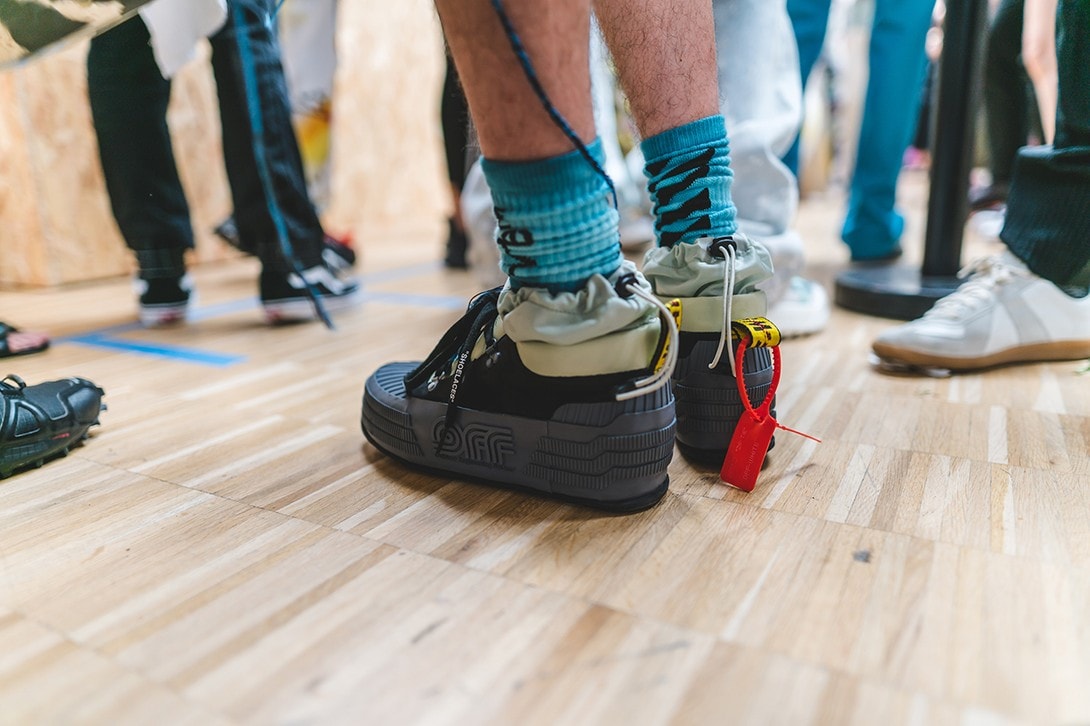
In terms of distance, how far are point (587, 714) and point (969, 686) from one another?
20cm

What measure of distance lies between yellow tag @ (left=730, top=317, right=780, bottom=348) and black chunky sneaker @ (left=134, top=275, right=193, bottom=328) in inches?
48.5

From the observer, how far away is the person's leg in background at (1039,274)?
72 centimetres

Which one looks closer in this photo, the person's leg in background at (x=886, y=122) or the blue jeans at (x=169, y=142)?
the blue jeans at (x=169, y=142)

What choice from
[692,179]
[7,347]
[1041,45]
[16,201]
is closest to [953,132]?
[692,179]

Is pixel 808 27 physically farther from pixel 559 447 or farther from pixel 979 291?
pixel 559 447

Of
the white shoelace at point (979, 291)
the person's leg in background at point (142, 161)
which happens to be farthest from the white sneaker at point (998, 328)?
the person's leg in background at point (142, 161)

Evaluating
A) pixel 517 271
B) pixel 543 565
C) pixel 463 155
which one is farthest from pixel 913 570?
pixel 463 155

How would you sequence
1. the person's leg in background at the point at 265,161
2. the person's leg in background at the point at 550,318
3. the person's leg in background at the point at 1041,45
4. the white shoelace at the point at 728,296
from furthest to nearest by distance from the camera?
the person's leg in background at the point at 1041,45
the person's leg in background at the point at 265,161
the white shoelace at the point at 728,296
the person's leg in background at the point at 550,318

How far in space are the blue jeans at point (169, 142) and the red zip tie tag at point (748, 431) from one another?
3.30ft

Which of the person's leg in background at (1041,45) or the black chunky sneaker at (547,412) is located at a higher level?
the person's leg in background at (1041,45)

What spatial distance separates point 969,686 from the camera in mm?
368

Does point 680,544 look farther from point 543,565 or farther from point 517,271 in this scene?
point 517,271

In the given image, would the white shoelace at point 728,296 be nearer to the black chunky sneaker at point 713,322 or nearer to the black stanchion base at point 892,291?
the black chunky sneaker at point 713,322

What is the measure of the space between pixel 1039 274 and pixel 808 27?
0.90 m
